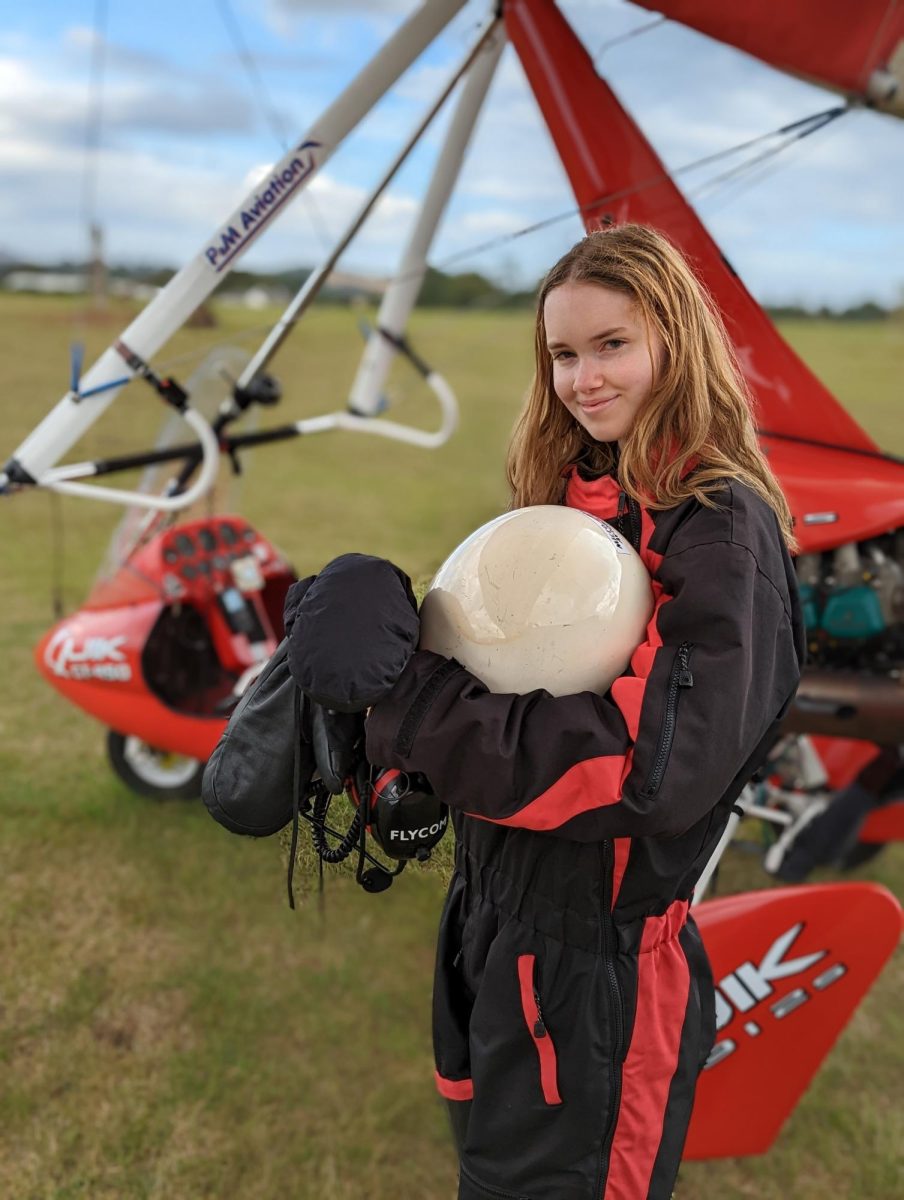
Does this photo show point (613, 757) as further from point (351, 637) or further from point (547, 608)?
point (351, 637)

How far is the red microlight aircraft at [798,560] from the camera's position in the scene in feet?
7.47

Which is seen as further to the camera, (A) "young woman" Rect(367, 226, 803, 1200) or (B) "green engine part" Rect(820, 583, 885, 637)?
(B) "green engine part" Rect(820, 583, 885, 637)

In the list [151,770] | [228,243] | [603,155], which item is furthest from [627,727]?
[151,770]

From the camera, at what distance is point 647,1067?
4.79ft

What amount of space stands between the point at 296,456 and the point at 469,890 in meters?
11.6

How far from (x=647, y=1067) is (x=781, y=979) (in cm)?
95

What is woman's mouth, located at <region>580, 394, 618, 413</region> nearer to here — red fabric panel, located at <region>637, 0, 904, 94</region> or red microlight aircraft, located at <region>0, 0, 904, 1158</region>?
red microlight aircraft, located at <region>0, 0, 904, 1158</region>

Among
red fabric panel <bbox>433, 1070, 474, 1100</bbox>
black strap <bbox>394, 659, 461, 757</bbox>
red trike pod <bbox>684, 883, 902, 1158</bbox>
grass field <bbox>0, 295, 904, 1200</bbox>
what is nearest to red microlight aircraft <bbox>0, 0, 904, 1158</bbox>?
red trike pod <bbox>684, 883, 902, 1158</bbox>

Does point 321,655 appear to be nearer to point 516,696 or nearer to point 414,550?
point 516,696

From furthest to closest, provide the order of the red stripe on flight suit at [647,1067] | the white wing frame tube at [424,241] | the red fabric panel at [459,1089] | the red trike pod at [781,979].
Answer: the white wing frame tube at [424,241]
the red trike pod at [781,979]
the red fabric panel at [459,1089]
the red stripe on flight suit at [647,1067]

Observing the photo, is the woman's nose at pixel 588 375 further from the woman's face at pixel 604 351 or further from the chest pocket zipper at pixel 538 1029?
the chest pocket zipper at pixel 538 1029

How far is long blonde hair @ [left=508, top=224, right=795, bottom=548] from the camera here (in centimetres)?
134

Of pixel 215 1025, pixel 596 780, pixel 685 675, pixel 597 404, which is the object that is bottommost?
pixel 215 1025

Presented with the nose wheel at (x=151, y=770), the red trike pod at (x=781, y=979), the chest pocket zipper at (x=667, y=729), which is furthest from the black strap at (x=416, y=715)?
the nose wheel at (x=151, y=770)
